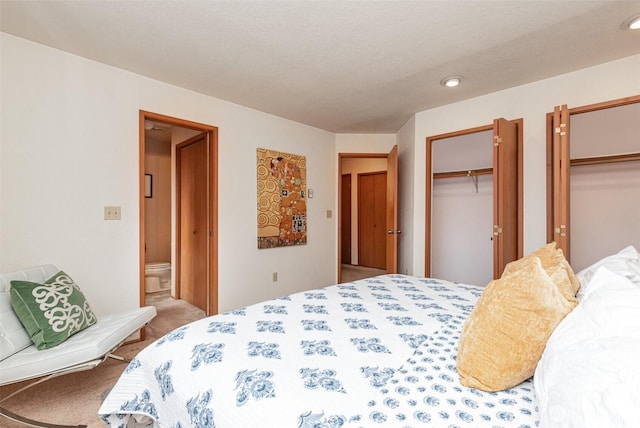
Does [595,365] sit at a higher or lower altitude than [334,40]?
lower

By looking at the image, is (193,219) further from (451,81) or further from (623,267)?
(623,267)

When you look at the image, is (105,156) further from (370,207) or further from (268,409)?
(370,207)

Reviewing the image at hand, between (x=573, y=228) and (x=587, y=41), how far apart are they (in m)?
1.78

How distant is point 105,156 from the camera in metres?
2.60

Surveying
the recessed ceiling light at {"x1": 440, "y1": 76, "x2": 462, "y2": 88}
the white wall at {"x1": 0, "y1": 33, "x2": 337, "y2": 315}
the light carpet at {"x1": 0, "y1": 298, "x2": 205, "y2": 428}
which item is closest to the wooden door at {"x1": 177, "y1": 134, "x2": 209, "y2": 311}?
the white wall at {"x1": 0, "y1": 33, "x2": 337, "y2": 315}

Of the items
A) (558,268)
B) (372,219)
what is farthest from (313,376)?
(372,219)

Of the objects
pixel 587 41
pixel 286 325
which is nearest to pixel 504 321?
pixel 286 325

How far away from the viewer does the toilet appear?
4375 mm

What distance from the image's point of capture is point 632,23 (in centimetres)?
202

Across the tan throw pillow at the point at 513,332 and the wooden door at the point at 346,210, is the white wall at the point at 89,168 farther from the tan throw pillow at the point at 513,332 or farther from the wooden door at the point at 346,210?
the wooden door at the point at 346,210

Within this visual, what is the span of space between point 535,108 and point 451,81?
844 mm

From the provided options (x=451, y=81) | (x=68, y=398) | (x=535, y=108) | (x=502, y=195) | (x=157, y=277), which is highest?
(x=451, y=81)

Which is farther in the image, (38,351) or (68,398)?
(68,398)

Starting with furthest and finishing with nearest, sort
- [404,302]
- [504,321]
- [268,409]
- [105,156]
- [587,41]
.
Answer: [105,156] → [587,41] → [404,302] → [504,321] → [268,409]
